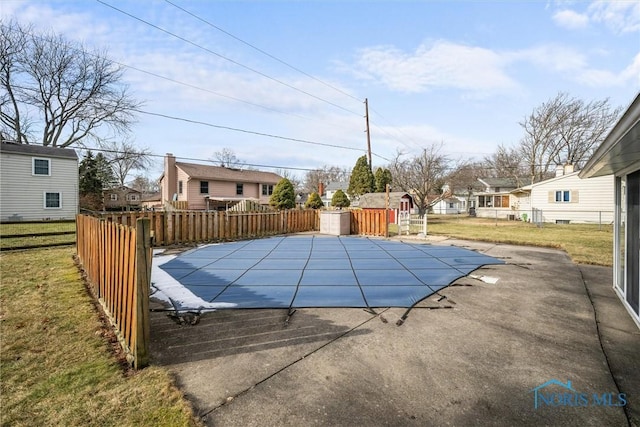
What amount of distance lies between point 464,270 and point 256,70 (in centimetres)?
1485

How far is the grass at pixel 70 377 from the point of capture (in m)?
2.09

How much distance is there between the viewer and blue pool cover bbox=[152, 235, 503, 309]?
4840mm

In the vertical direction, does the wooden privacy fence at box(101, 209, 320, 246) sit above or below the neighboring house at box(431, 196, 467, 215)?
below

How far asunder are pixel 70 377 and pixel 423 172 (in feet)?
81.9

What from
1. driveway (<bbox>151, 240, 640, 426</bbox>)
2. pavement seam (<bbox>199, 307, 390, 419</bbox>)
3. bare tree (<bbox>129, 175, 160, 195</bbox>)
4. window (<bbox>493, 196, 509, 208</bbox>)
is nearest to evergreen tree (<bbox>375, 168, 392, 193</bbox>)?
window (<bbox>493, 196, 509, 208</bbox>)

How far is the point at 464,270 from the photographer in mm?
6973

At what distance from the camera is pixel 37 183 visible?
721 inches

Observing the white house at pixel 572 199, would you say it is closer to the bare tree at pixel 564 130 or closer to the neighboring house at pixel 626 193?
the bare tree at pixel 564 130

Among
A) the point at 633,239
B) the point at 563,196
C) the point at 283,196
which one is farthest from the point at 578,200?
the point at 633,239

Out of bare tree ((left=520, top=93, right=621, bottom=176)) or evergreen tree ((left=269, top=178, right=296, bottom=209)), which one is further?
bare tree ((left=520, top=93, right=621, bottom=176))

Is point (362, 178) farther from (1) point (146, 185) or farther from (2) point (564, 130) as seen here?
(1) point (146, 185)

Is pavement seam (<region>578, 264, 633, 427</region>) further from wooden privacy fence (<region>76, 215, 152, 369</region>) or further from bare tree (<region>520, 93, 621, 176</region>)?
bare tree (<region>520, 93, 621, 176</region>)

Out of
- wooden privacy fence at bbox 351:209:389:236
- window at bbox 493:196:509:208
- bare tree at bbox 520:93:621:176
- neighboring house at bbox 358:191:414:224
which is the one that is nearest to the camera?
wooden privacy fence at bbox 351:209:389:236

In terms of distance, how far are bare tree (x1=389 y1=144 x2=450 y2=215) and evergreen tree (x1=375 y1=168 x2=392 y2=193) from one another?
249 cm
